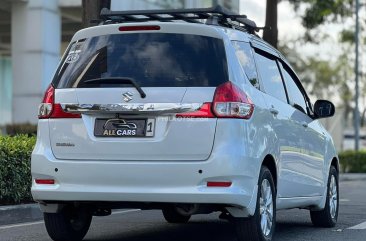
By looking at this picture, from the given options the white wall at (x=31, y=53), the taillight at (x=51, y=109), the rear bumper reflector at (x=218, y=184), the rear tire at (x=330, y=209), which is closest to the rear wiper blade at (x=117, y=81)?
the taillight at (x=51, y=109)

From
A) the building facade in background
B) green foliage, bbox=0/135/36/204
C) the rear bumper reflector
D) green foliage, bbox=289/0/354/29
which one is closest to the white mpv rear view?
the rear bumper reflector

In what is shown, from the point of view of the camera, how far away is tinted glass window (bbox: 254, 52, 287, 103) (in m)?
7.71

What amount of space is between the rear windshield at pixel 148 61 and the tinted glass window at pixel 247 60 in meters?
0.30

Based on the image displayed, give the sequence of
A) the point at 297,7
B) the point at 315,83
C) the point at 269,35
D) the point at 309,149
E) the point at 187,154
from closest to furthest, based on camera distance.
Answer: the point at 187,154 → the point at 309,149 → the point at 269,35 → the point at 297,7 → the point at 315,83

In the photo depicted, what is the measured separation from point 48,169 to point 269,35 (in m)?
13.7

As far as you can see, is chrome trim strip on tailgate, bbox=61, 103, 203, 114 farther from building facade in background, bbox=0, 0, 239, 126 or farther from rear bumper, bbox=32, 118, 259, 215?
building facade in background, bbox=0, 0, 239, 126

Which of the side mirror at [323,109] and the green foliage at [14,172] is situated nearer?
the side mirror at [323,109]

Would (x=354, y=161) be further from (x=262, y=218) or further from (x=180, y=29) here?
(x=180, y=29)

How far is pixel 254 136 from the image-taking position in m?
6.87

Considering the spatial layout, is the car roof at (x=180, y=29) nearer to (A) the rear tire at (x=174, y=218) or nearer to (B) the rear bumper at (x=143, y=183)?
(B) the rear bumper at (x=143, y=183)

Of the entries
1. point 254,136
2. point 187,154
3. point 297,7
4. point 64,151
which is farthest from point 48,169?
point 297,7

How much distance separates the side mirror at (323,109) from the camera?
9.15m

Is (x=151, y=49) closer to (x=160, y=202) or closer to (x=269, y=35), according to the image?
(x=160, y=202)

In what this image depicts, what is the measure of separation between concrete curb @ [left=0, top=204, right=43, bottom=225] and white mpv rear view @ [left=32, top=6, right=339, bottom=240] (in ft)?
8.08
